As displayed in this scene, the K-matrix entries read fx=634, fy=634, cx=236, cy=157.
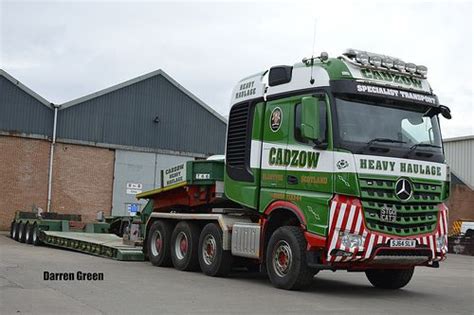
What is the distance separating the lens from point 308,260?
10.8 m

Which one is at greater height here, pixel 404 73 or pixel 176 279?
pixel 404 73

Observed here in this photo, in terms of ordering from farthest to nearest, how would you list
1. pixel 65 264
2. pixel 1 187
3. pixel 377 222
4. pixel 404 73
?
pixel 1 187
pixel 65 264
pixel 404 73
pixel 377 222

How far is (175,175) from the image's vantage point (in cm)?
1542

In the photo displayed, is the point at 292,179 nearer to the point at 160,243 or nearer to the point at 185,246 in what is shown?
the point at 185,246

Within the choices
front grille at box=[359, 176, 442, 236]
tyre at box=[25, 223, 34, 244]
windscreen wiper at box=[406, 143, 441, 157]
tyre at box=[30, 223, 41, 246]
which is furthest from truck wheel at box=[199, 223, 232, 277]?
tyre at box=[25, 223, 34, 244]

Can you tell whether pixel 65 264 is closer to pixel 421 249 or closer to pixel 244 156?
pixel 244 156

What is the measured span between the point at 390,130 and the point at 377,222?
1.66 metres

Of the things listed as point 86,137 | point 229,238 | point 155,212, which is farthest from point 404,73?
point 86,137

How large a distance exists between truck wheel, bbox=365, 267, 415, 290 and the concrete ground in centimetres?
20

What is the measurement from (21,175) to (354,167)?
965 inches

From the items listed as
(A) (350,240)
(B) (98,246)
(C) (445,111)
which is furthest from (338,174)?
(B) (98,246)

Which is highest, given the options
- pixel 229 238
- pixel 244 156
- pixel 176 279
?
pixel 244 156

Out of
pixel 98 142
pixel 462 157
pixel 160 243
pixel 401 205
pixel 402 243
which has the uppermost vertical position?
pixel 462 157

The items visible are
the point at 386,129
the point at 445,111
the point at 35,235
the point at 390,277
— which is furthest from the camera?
the point at 35,235
